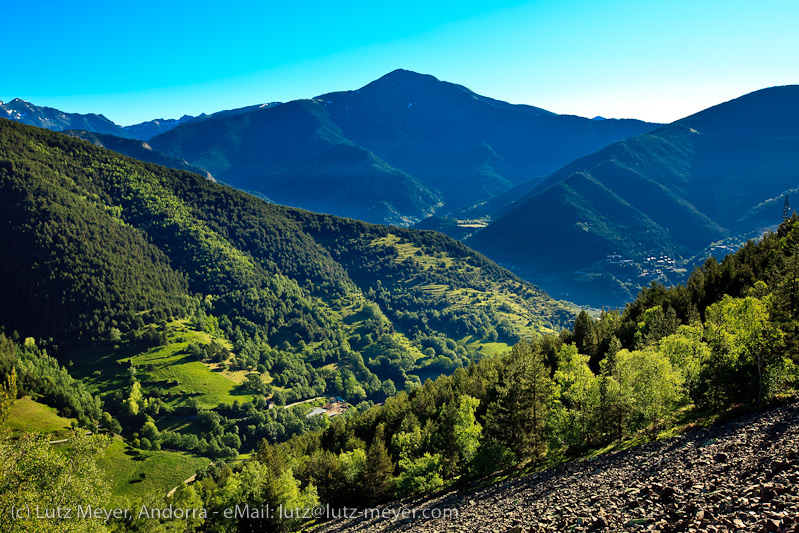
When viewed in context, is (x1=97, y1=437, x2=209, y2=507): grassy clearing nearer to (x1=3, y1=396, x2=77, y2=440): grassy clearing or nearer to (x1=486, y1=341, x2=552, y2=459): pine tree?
(x1=3, y1=396, x2=77, y2=440): grassy clearing

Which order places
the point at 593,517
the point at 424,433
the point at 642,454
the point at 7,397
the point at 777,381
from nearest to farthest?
1. the point at 593,517
2. the point at 642,454
3. the point at 777,381
4. the point at 7,397
5. the point at 424,433

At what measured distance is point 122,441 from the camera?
189m

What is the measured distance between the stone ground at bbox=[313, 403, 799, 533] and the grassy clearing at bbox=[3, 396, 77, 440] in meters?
164

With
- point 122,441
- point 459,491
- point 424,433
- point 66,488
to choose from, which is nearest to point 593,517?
point 459,491

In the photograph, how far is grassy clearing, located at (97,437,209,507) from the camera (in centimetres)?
15875

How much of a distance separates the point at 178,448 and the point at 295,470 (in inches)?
5631

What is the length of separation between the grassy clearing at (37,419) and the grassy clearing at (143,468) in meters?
17.9

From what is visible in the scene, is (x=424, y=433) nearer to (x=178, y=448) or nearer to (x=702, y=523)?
(x=702, y=523)

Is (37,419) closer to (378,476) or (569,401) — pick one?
(378,476)

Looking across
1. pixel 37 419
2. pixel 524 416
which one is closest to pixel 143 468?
pixel 37 419

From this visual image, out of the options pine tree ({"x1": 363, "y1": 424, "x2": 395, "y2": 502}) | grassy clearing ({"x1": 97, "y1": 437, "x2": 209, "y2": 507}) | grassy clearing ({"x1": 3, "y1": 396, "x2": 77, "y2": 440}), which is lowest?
grassy clearing ({"x1": 97, "y1": 437, "x2": 209, "y2": 507})

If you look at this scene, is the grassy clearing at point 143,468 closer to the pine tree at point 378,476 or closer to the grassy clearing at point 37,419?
the grassy clearing at point 37,419

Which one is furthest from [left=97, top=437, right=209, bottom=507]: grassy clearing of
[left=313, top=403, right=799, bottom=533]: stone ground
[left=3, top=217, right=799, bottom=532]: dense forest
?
[left=313, top=403, right=799, bottom=533]: stone ground

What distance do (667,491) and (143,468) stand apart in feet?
642
